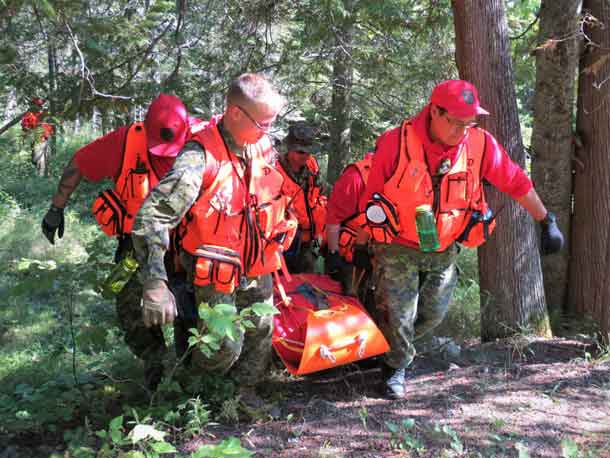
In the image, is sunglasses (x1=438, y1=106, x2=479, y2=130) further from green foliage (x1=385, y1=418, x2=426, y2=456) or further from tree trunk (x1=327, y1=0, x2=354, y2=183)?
tree trunk (x1=327, y1=0, x2=354, y2=183)

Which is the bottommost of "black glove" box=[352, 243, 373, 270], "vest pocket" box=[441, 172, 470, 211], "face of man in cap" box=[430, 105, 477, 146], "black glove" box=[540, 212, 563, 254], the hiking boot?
the hiking boot

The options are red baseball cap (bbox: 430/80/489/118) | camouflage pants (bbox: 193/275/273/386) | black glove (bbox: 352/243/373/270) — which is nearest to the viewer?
camouflage pants (bbox: 193/275/273/386)

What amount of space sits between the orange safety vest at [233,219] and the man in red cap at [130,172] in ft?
1.62

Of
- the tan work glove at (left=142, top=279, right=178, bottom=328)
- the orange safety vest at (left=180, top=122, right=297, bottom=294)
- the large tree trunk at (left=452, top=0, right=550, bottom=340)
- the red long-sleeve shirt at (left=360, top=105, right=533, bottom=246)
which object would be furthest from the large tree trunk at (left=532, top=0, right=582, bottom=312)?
the tan work glove at (left=142, top=279, right=178, bottom=328)

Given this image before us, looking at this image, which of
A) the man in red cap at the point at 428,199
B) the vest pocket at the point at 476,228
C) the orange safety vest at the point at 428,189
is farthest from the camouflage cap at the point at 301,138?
the vest pocket at the point at 476,228

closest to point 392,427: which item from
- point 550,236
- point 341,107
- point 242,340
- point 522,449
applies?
point 522,449

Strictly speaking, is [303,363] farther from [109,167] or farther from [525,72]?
[525,72]

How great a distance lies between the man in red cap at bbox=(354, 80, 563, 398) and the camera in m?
3.98

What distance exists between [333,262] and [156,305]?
223 centimetres

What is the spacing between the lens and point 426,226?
13.0 ft

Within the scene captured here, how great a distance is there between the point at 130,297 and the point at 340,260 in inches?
65.4

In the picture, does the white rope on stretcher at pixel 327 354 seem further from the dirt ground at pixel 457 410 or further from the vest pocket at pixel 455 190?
the vest pocket at pixel 455 190

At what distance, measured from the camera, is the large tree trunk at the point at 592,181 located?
17.5 ft

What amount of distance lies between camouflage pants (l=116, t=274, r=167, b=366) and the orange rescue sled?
0.89 meters
